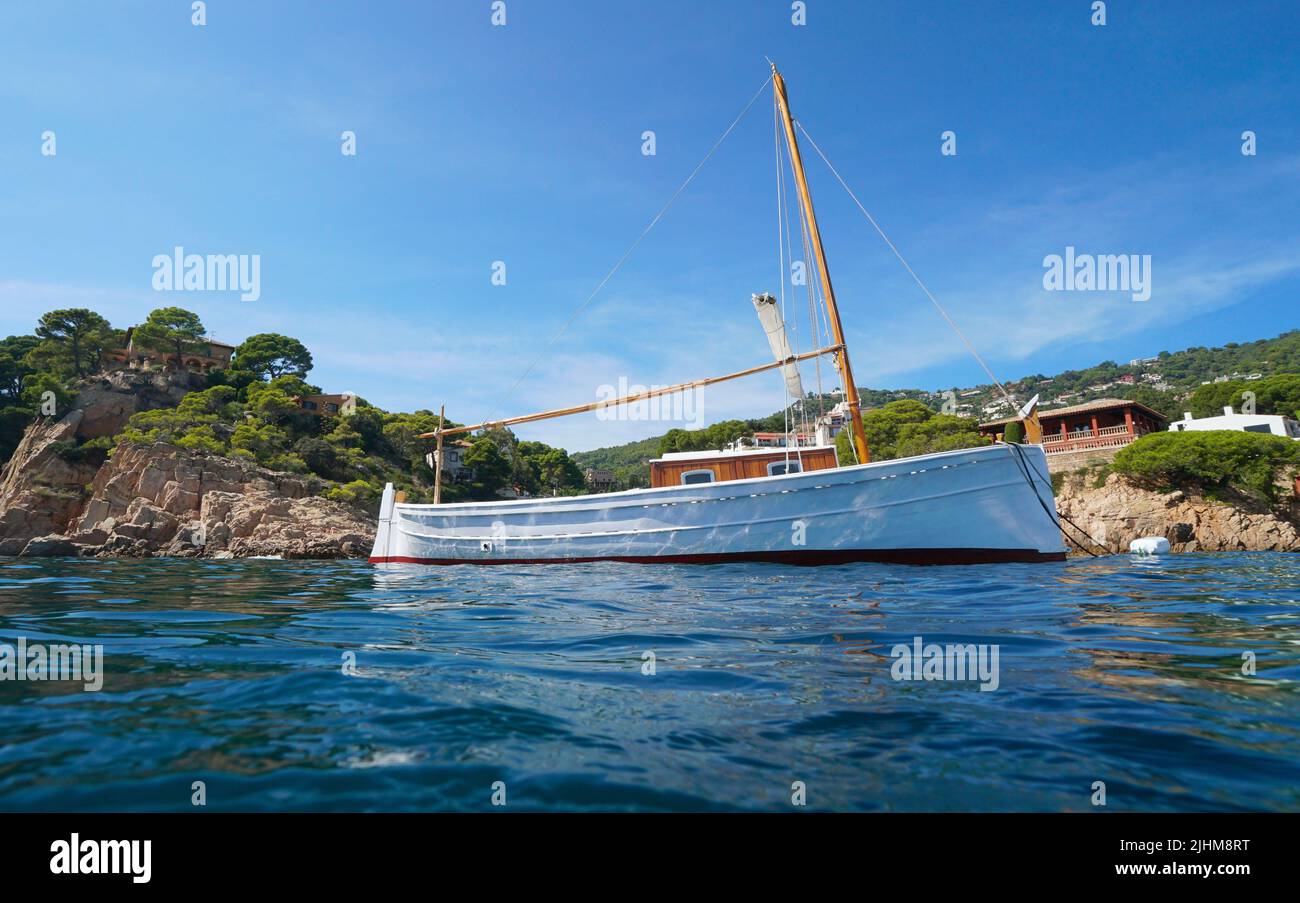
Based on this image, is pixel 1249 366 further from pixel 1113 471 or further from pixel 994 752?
pixel 994 752

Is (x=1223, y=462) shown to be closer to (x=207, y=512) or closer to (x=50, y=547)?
(x=207, y=512)

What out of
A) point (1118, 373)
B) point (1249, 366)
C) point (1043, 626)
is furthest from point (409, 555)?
point (1118, 373)

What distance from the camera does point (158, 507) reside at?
31984 mm

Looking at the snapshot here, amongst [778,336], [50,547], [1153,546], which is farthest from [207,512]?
[1153,546]

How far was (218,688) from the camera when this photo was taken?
3.12 meters

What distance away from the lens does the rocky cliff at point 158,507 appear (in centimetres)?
2986

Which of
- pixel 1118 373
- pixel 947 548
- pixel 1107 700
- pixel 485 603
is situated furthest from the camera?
pixel 1118 373

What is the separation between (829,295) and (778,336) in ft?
4.77

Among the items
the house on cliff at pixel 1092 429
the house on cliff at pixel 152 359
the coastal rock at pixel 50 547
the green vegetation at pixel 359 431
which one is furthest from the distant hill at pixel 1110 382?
the coastal rock at pixel 50 547

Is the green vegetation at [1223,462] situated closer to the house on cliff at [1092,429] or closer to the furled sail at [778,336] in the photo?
the house on cliff at [1092,429]

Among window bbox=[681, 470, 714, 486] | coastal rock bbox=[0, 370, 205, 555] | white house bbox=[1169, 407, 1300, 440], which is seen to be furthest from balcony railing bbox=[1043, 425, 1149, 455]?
coastal rock bbox=[0, 370, 205, 555]

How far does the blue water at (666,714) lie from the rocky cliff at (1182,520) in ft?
82.9
